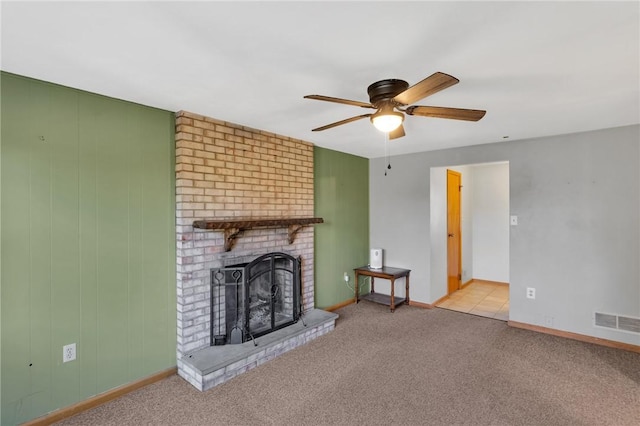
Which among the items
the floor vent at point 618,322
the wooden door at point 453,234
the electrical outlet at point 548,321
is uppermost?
the wooden door at point 453,234

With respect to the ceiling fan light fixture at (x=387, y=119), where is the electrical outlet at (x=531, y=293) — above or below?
below

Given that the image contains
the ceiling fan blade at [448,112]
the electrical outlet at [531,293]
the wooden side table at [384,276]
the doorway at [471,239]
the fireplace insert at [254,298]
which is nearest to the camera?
the ceiling fan blade at [448,112]

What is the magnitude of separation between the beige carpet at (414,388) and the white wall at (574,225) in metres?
0.41

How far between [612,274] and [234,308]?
3.86m

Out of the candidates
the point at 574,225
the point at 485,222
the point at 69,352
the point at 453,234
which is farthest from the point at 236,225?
the point at 485,222

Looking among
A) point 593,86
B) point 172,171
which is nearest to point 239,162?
point 172,171

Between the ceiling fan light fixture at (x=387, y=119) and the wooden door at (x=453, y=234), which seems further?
the wooden door at (x=453, y=234)

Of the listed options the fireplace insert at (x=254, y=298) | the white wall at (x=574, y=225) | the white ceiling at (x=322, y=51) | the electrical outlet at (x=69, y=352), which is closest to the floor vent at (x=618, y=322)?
the white wall at (x=574, y=225)

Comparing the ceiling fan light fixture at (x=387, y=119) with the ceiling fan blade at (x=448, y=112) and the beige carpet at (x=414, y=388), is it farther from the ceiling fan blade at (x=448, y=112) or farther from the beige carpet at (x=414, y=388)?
the beige carpet at (x=414, y=388)

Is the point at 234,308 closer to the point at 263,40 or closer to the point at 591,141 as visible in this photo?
the point at 263,40

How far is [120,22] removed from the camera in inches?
56.7

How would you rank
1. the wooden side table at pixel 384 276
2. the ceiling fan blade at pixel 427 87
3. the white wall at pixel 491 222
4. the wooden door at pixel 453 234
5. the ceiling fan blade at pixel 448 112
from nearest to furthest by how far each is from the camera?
the ceiling fan blade at pixel 427 87 < the ceiling fan blade at pixel 448 112 < the wooden side table at pixel 384 276 < the wooden door at pixel 453 234 < the white wall at pixel 491 222

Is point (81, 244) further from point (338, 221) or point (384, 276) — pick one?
point (384, 276)

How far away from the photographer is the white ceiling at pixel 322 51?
53.9 inches
